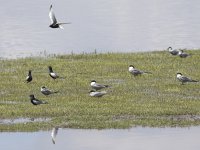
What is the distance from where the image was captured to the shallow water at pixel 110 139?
70.3 feet

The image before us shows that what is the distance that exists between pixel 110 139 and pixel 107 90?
7187 mm

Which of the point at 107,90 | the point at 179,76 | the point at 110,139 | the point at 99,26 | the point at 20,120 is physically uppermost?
the point at 110,139

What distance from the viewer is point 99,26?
61.0m

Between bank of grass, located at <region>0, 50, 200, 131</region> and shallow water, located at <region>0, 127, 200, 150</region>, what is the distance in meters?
0.60

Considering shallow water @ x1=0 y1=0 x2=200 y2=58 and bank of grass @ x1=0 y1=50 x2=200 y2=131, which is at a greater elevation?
bank of grass @ x1=0 y1=50 x2=200 y2=131

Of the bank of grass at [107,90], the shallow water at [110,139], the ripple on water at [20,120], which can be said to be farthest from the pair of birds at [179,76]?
the ripple on water at [20,120]

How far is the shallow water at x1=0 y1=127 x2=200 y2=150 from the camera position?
70.3 feet

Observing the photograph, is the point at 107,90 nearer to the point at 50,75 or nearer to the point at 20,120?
the point at 50,75

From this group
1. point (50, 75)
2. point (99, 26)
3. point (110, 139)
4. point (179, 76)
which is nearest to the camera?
point (110, 139)

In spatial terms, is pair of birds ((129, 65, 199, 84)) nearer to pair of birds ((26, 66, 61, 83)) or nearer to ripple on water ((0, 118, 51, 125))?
pair of birds ((26, 66, 61, 83))

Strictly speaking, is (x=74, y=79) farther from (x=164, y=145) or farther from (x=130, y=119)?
(x=164, y=145)

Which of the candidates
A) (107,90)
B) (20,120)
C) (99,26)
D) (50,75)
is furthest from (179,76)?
(99,26)

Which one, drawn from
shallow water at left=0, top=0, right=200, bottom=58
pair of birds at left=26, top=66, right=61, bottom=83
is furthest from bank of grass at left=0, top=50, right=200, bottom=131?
shallow water at left=0, top=0, right=200, bottom=58

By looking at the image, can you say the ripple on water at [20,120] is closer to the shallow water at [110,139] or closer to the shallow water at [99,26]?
the shallow water at [110,139]
